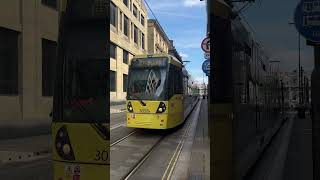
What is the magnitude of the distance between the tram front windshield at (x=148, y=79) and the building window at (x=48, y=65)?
48.4 feet

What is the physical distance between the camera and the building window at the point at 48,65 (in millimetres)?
5828

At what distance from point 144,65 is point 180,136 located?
10.1ft

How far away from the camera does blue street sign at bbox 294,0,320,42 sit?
23.8ft

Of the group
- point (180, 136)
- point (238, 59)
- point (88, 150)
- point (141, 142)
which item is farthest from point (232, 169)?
point (180, 136)

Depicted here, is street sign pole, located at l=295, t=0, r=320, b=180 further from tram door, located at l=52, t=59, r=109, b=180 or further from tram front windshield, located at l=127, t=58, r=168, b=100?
tram front windshield, located at l=127, t=58, r=168, b=100

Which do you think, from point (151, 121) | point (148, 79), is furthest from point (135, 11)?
Result: point (151, 121)

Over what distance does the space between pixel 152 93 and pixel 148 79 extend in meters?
0.63

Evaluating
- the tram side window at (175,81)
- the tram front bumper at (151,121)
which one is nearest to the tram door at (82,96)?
the tram front bumper at (151,121)

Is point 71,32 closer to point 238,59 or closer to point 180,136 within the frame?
point 238,59

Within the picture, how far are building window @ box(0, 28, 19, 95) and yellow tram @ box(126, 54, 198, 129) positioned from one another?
1492 cm

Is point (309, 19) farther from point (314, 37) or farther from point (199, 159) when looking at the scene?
point (199, 159)

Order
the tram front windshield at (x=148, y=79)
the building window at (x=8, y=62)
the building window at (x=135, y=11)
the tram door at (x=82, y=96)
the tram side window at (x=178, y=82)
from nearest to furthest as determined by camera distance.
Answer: the building window at (x=8, y=62), the tram door at (x=82, y=96), the tram front windshield at (x=148, y=79), the tram side window at (x=178, y=82), the building window at (x=135, y=11)

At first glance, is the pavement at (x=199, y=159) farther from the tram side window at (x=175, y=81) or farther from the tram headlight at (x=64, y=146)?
the tram headlight at (x=64, y=146)

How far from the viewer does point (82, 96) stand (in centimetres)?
564
